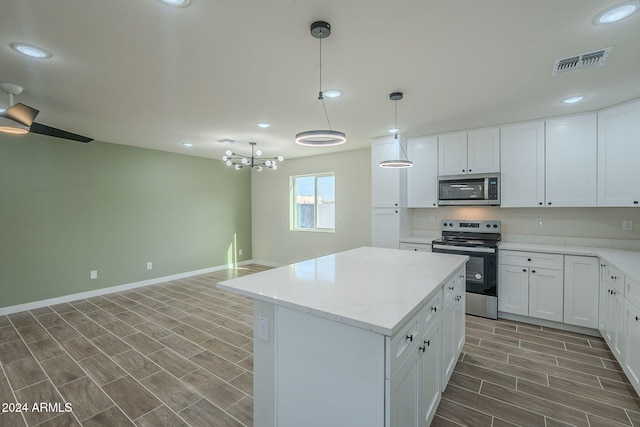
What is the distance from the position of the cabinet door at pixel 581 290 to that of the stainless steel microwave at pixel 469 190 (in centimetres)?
106

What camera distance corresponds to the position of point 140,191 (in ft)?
17.2

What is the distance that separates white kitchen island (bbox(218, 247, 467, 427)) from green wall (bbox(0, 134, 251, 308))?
164 inches

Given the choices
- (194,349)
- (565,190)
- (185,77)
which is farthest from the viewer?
(565,190)

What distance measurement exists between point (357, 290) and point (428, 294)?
0.39m

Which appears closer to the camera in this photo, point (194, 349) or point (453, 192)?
point (194, 349)

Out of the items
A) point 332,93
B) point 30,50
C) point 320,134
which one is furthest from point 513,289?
point 30,50

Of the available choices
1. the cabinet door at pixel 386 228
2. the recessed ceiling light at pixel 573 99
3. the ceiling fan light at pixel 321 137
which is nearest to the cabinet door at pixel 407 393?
the ceiling fan light at pixel 321 137

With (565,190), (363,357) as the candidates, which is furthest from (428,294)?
(565,190)

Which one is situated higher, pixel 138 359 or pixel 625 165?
pixel 625 165

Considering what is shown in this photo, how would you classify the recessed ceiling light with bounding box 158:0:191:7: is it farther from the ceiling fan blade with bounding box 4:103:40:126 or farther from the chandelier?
the chandelier

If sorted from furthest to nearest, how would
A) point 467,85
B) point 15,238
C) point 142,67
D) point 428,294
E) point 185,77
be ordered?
point 15,238, point 467,85, point 185,77, point 142,67, point 428,294

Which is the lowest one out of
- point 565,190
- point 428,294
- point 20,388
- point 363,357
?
point 20,388

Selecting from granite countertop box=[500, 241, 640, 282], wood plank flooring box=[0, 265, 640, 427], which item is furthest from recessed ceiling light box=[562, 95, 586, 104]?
wood plank flooring box=[0, 265, 640, 427]

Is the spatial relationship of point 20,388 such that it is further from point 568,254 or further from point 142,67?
point 568,254
